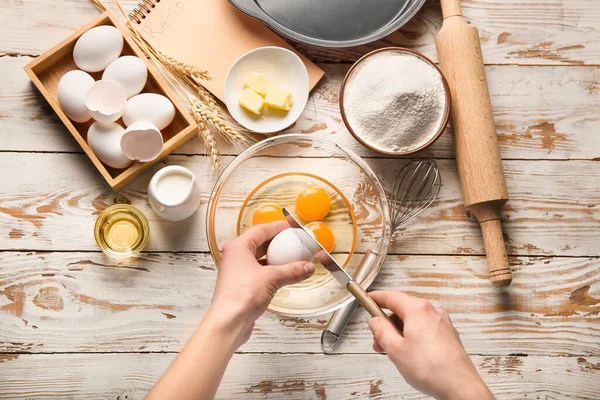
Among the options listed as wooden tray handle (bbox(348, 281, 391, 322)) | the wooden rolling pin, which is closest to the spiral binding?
the wooden rolling pin

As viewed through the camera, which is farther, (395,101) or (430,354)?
(395,101)

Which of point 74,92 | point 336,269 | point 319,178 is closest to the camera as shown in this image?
point 336,269

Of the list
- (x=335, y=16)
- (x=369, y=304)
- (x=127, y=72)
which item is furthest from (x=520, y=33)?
(x=127, y=72)

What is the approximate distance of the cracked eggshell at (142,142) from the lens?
3.41 ft

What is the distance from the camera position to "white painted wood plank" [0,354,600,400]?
3.72 feet

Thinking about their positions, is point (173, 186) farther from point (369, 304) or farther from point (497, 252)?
point (497, 252)

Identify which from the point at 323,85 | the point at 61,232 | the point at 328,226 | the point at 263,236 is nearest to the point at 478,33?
the point at 323,85

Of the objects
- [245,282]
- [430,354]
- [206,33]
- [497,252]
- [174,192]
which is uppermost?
[206,33]

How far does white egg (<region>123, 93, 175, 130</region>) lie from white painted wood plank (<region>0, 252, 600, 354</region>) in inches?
11.3

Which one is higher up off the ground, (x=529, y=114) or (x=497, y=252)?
(x=529, y=114)

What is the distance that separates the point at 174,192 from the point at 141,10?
0.40m

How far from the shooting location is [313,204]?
44.4 inches

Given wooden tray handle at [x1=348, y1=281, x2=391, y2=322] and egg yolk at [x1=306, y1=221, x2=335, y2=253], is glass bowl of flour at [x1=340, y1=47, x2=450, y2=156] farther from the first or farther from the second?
wooden tray handle at [x1=348, y1=281, x2=391, y2=322]

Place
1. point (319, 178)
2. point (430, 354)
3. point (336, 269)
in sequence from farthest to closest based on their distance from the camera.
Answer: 1. point (319, 178)
2. point (336, 269)
3. point (430, 354)
